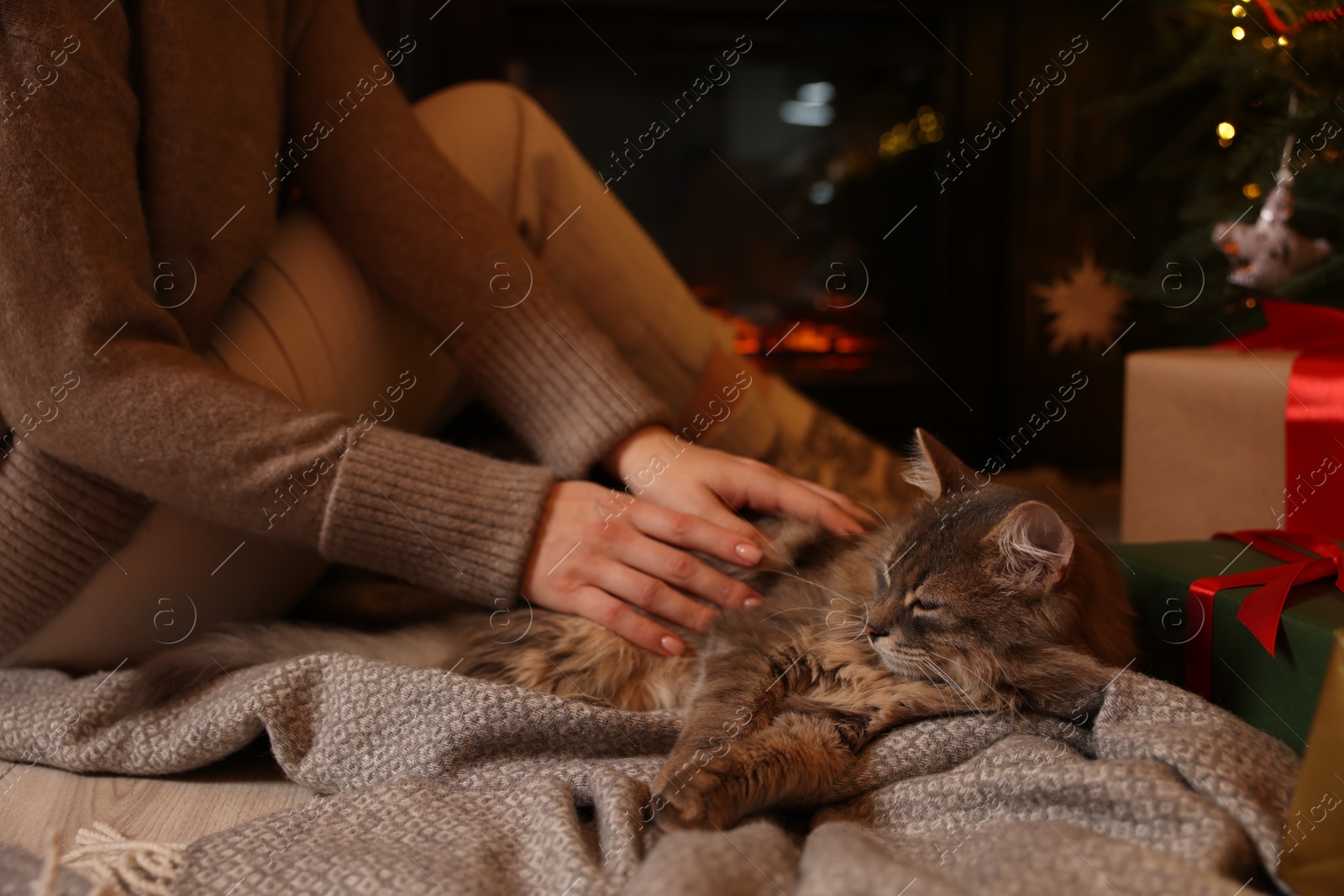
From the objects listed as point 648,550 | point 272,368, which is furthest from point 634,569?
point 272,368

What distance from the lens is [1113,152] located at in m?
2.56

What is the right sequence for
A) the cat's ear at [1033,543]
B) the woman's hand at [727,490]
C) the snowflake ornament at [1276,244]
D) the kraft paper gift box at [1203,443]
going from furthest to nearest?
the snowflake ornament at [1276,244]
the kraft paper gift box at [1203,443]
the woman's hand at [727,490]
the cat's ear at [1033,543]

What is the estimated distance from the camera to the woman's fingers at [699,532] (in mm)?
986

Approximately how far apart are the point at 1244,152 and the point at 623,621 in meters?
1.24

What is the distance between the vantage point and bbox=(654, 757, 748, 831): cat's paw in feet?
2.31

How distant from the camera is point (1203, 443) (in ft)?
4.44

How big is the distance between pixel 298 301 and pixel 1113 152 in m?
2.27

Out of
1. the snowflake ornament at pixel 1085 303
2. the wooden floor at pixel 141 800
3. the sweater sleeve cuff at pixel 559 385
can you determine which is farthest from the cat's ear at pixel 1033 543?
the snowflake ornament at pixel 1085 303

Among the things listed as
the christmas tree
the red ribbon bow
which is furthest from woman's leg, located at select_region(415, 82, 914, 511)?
the christmas tree

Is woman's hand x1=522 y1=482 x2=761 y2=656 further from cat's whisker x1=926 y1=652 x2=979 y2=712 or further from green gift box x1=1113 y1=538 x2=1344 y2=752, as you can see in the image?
green gift box x1=1113 y1=538 x2=1344 y2=752

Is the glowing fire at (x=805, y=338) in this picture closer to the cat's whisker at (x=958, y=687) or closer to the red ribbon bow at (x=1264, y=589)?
the red ribbon bow at (x=1264, y=589)

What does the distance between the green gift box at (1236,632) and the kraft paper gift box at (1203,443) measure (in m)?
0.29

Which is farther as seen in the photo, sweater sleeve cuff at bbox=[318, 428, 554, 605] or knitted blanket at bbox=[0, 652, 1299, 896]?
sweater sleeve cuff at bbox=[318, 428, 554, 605]

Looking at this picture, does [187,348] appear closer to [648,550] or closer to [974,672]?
[648,550]
